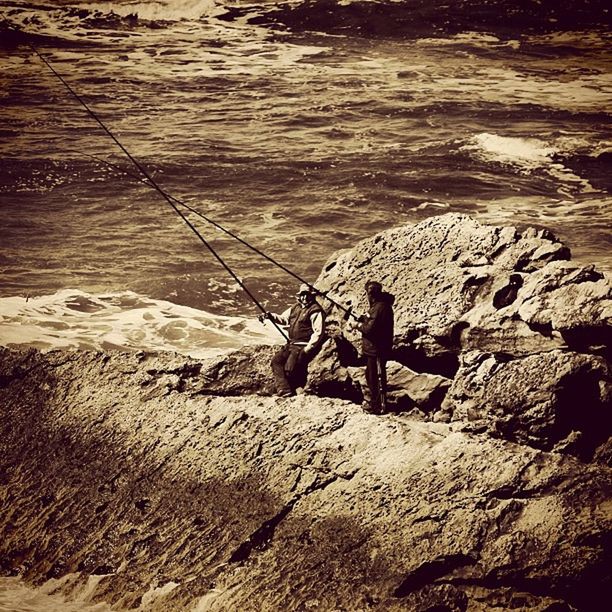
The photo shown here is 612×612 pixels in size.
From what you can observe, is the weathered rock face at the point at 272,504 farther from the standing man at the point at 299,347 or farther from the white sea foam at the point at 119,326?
the white sea foam at the point at 119,326

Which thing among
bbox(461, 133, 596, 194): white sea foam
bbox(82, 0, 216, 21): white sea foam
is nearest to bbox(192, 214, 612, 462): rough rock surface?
bbox(461, 133, 596, 194): white sea foam

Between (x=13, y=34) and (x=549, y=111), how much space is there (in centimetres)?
660

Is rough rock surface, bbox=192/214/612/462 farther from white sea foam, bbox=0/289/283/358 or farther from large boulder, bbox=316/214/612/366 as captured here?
white sea foam, bbox=0/289/283/358

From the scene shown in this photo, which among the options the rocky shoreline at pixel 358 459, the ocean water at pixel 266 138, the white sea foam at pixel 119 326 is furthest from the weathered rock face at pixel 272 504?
the ocean water at pixel 266 138

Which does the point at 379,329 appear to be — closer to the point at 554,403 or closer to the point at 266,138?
the point at 554,403

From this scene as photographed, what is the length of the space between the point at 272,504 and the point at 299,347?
38.2 inches

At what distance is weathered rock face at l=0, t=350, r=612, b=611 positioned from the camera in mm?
3311

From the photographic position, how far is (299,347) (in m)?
4.47

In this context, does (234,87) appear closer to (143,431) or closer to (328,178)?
(328,178)

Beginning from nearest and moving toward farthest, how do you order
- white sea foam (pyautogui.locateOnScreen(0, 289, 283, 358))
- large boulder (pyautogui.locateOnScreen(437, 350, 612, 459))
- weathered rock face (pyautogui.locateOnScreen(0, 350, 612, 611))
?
weathered rock face (pyautogui.locateOnScreen(0, 350, 612, 611))
large boulder (pyautogui.locateOnScreen(437, 350, 612, 459))
white sea foam (pyautogui.locateOnScreen(0, 289, 283, 358))

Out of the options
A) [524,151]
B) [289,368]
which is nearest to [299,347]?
[289,368]

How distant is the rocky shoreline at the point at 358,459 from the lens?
336cm

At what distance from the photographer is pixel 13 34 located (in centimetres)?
1042

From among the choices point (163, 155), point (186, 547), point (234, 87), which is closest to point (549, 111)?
point (234, 87)
